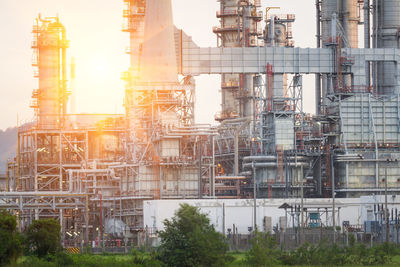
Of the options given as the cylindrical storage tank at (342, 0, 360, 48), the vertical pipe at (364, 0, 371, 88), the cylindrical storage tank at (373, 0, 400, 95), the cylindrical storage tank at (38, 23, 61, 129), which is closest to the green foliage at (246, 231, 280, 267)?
the cylindrical storage tank at (373, 0, 400, 95)

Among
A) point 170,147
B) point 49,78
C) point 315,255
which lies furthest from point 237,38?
point 315,255

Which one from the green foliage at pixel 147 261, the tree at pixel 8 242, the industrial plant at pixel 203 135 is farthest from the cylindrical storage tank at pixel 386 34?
the tree at pixel 8 242

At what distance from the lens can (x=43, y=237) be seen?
61.6 meters

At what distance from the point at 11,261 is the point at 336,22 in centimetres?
6004

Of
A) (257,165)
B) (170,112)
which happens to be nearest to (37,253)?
(170,112)

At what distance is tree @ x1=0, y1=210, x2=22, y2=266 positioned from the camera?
2219 inches

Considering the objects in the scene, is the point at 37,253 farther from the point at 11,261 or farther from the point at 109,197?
the point at 109,197

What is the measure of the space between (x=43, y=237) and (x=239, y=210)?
102ft

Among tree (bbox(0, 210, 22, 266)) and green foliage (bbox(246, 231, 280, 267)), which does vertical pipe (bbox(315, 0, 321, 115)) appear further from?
tree (bbox(0, 210, 22, 266))

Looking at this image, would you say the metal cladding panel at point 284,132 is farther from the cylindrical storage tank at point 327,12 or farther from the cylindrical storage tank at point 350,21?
the cylindrical storage tank at point 350,21

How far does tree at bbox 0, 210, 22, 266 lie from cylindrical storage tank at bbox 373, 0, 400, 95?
2334 inches

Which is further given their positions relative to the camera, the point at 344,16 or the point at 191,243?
the point at 344,16

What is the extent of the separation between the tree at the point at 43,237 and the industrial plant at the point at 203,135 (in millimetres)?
22202

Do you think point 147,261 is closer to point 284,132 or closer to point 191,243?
point 191,243
